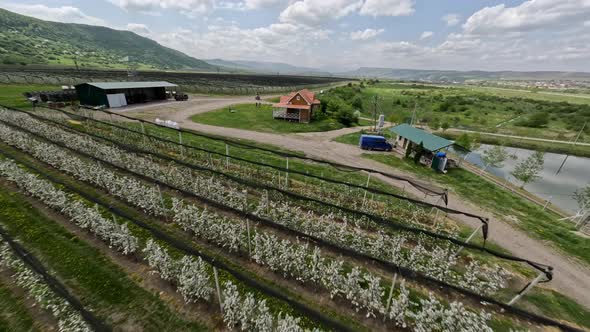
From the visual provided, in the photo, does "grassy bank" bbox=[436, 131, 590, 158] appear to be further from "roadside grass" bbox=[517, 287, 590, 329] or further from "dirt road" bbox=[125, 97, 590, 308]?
"roadside grass" bbox=[517, 287, 590, 329]

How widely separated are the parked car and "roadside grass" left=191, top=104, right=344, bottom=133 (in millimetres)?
9389

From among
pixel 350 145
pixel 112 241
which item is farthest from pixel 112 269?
pixel 350 145

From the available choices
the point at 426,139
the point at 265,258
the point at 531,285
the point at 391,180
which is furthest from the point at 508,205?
the point at 265,258

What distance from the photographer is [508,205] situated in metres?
17.8

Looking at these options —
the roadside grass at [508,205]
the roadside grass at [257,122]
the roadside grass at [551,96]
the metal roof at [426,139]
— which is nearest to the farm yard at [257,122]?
the roadside grass at [257,122]

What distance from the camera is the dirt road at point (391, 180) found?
10469mm

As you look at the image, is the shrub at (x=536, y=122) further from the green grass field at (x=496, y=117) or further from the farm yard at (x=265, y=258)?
the farm yard at (x=265, y=258)

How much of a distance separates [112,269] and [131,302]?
70.8 inches

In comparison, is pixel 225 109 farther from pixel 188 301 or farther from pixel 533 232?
pixel 533 232

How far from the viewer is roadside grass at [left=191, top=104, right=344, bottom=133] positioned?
3281 centimetres

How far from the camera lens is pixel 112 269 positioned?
7.76m

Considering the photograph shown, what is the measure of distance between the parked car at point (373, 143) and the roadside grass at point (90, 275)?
25.0 m

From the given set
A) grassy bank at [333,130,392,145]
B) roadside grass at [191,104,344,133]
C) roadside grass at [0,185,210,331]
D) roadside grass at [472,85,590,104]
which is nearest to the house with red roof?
roadside grass at [191,104,344,133]

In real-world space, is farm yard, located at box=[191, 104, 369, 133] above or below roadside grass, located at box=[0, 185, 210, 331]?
below
